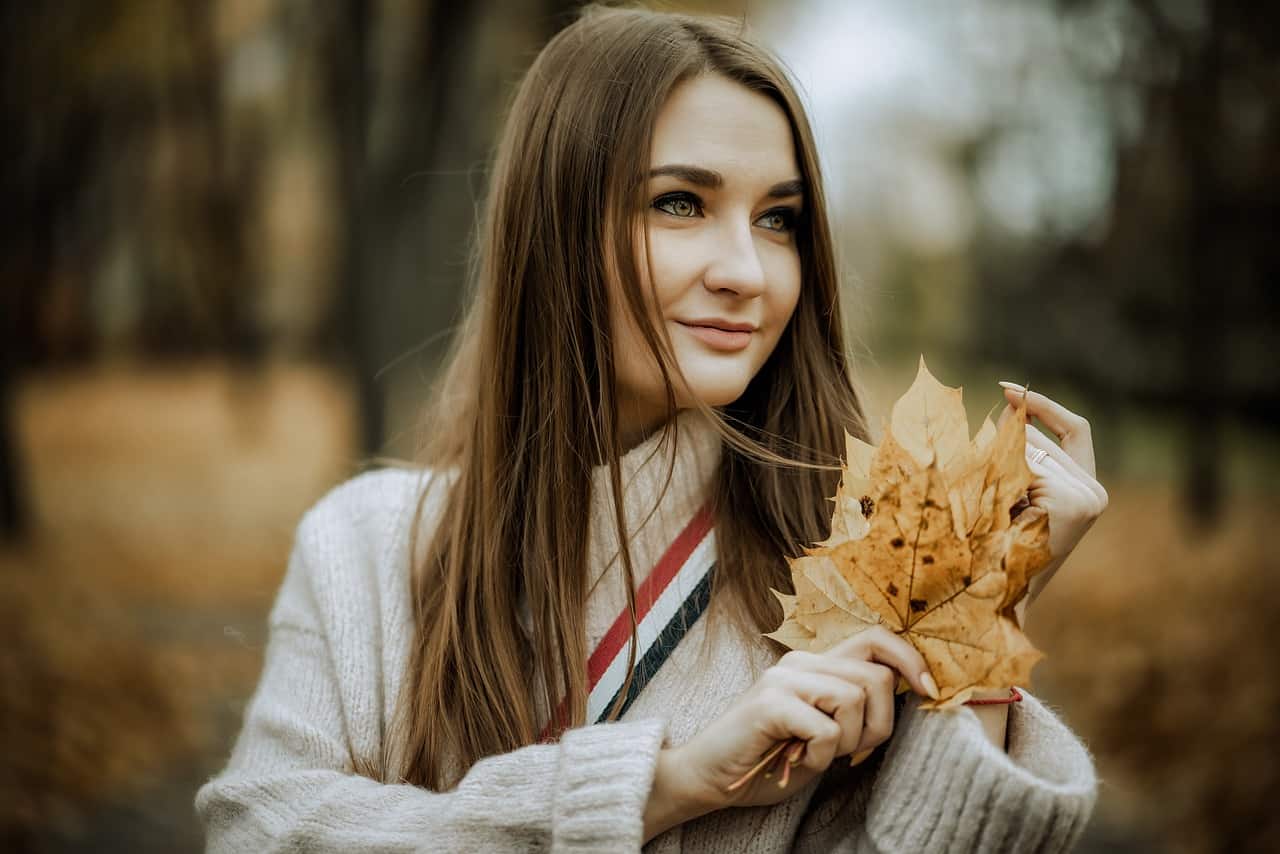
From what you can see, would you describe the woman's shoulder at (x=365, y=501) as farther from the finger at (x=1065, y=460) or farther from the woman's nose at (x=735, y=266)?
the finger at (x=1065, y=460)

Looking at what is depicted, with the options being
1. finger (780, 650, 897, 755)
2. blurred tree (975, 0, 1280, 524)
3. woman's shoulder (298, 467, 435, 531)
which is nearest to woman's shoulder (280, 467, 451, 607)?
woman's shoulder (298, 467, 435, 531)

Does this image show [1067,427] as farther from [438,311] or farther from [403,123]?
[438,311]

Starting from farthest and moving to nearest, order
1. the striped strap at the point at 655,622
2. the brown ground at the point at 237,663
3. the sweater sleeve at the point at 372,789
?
the brown ground at the point at 237,663, the striped strap at the point at 655,622, the sweater sleeve at the point at 372,789

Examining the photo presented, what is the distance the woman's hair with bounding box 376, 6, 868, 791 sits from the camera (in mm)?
1938

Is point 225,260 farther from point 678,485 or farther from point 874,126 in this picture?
point 678,485

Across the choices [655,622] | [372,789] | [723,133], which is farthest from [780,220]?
[372,789]

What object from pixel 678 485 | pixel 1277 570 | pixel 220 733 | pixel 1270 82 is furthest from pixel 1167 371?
pixel 678 485

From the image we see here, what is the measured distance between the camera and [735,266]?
6.05 ft

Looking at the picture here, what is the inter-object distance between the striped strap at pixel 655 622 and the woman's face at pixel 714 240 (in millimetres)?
303

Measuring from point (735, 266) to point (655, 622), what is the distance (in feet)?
2.27

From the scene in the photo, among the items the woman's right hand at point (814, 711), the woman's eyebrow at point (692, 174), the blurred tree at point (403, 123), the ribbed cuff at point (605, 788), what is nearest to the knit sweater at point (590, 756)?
the ribbed cuff at point (605, 788)

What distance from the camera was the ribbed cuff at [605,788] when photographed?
158cm

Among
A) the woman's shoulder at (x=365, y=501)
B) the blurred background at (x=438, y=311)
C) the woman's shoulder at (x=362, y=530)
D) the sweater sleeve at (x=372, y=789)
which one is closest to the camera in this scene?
the sweater sleeve at (x=372, y=789)

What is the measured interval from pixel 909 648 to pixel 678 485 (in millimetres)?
684
